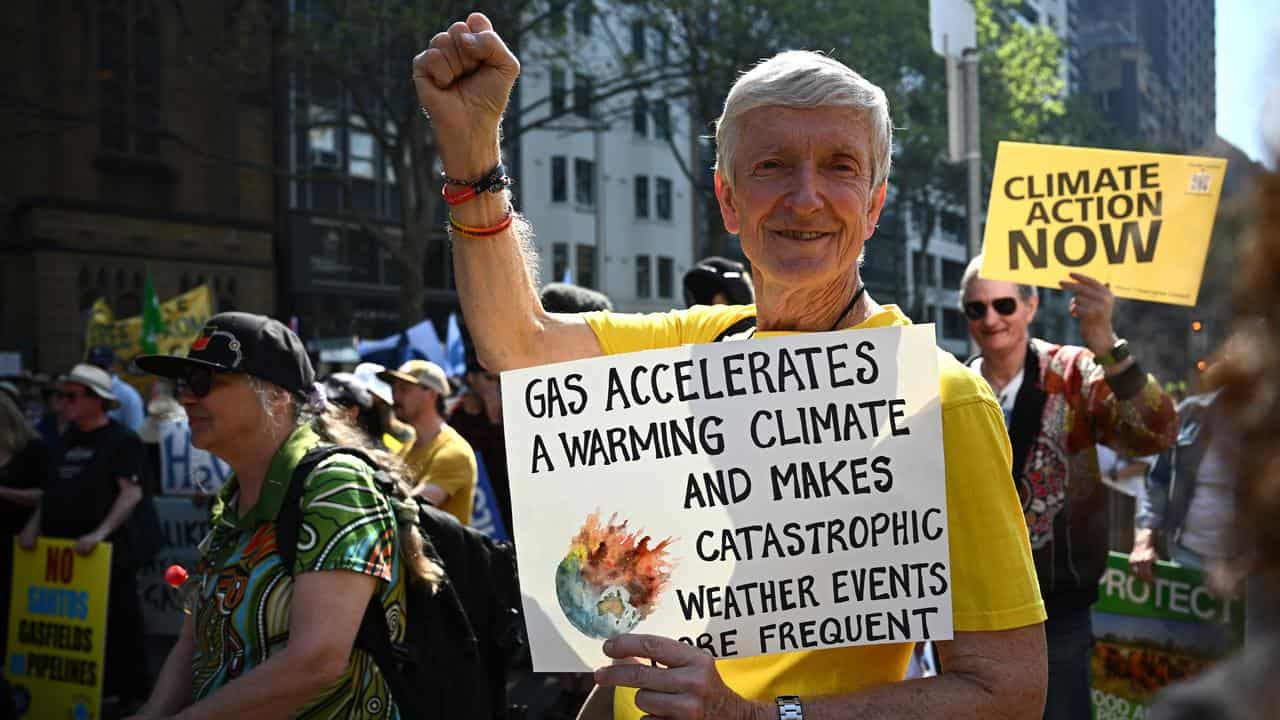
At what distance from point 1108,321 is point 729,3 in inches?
844

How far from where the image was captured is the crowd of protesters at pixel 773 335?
1.07m

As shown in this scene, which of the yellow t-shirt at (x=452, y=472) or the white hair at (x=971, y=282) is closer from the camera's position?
the white hair at (x=971, y=282)

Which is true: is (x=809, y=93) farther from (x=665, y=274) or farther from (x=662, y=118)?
(x=665, y=274)

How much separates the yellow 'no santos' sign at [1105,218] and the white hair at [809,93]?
2.31 meters

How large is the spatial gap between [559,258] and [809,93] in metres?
36.5

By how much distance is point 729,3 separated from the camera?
24.1 meters

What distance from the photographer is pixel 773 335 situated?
1932 millimetres

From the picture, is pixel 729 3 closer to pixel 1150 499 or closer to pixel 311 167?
pixel 311 167

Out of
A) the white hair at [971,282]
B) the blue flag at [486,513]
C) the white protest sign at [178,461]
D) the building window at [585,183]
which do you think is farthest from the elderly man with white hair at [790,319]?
the building window at [585,183]

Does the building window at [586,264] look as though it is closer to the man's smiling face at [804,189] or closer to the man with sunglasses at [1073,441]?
the man with sunglasses at [1073,441]

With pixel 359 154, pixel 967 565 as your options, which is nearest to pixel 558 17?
pixel 359 154

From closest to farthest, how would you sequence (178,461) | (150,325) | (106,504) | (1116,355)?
(1116,355)
(106,504)
(178,461)
(150,325)

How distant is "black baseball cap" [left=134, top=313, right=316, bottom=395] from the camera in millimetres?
2992

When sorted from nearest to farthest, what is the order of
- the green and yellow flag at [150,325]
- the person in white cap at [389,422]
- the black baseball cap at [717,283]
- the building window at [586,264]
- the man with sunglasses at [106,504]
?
the black baseball cap at [717,283] < the person in white cap at [389,422] < the man with sunglasses at [106,504] < the green and yellow flag at [150,325] < the building window at [586,264]
